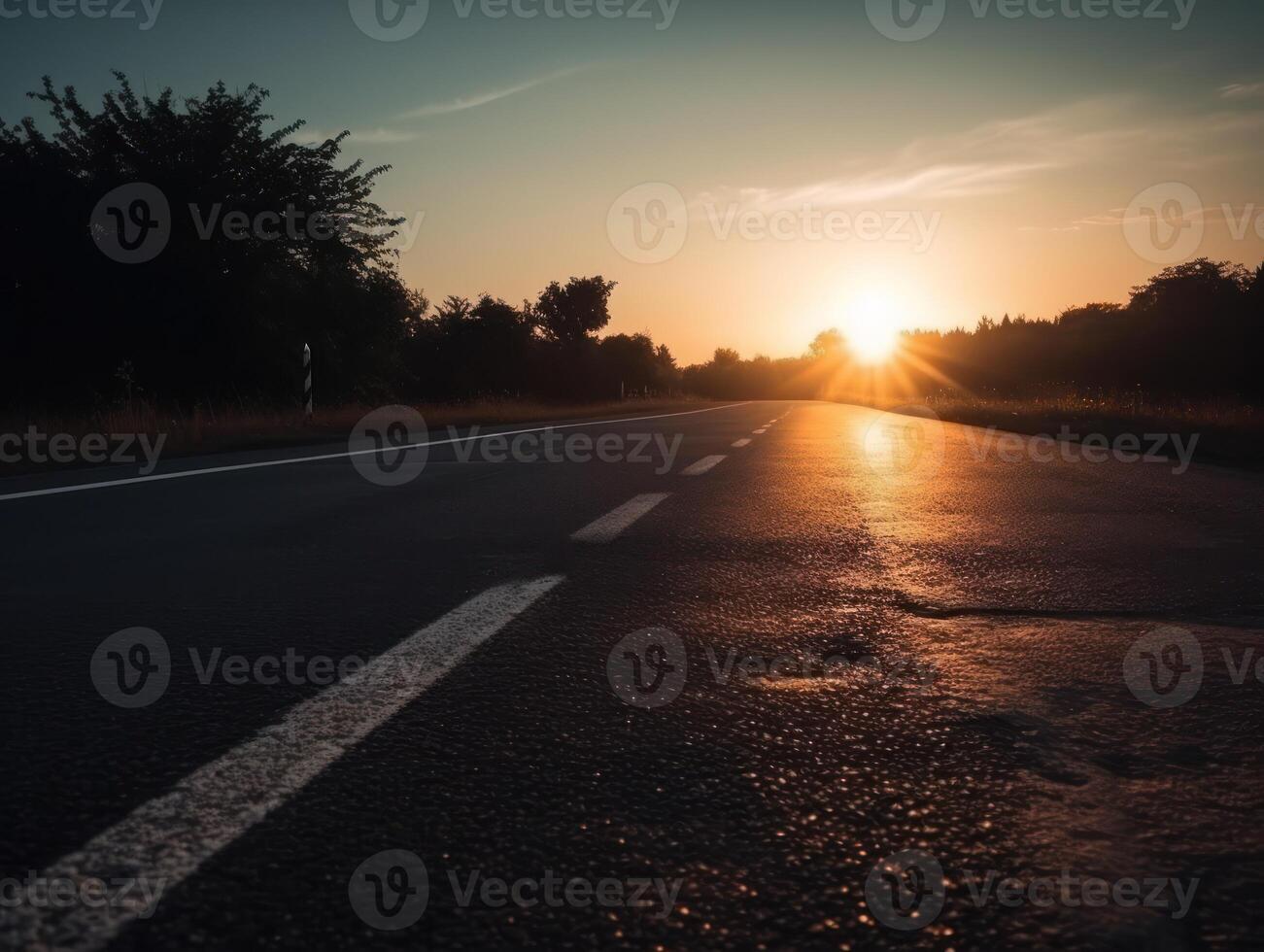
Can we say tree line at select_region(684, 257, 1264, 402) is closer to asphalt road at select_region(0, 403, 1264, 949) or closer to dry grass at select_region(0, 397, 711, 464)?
dry grass at select_region(0, 397, 711, 464)

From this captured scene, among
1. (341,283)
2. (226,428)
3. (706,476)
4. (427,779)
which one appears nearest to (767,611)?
(427,779)

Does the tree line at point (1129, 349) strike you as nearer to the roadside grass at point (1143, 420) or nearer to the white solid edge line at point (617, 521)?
the roadside grass at point (1143, 420)

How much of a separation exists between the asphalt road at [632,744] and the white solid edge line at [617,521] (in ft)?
0.77

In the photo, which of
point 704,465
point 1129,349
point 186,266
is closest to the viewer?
point 704,465

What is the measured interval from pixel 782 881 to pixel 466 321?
5961 centimetres

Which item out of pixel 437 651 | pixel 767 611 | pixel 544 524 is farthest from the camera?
pixel 544 524

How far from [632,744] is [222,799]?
0.83 m

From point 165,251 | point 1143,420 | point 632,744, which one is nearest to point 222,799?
point 632,744

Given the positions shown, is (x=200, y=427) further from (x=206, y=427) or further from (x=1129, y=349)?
(x=1129, y=349)

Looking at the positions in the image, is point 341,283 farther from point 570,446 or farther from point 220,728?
point 220,728

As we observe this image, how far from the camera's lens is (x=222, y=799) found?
5.85 ft

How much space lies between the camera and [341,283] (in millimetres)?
25172

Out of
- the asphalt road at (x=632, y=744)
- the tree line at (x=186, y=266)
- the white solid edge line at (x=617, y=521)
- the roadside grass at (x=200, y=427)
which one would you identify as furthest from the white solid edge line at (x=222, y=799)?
the tree line at (x=186, y=266)

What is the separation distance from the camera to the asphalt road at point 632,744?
145 centimetres
